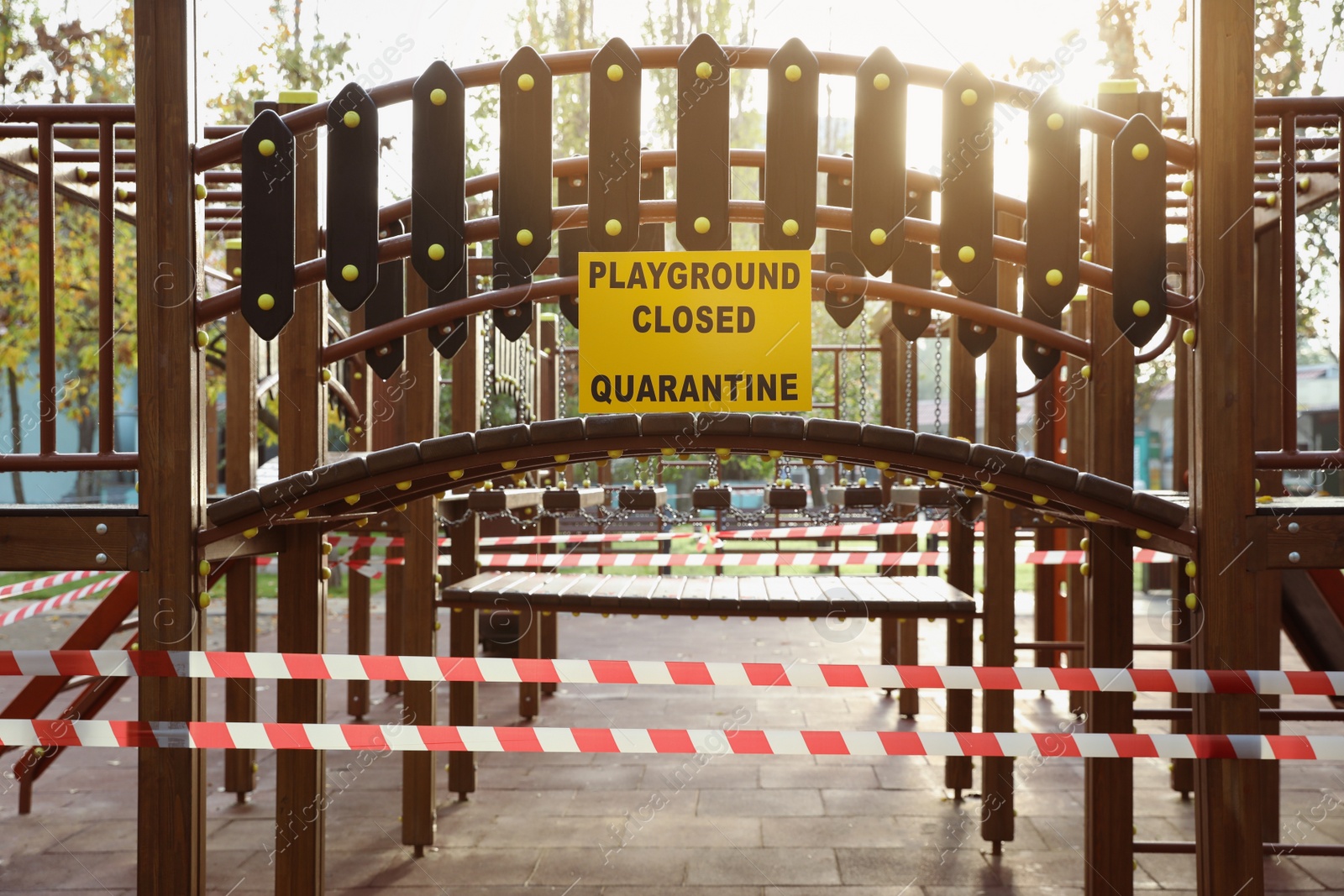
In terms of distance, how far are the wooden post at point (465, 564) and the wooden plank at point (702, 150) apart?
58.2 inches

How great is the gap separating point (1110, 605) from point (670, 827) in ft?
7.08

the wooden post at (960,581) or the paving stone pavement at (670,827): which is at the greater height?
the wooden post at (960,581)

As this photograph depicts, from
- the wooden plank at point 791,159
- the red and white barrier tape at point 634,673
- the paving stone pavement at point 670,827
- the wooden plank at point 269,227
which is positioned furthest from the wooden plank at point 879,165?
the paving stone pavement at point 670,827

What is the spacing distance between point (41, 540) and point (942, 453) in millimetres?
2365

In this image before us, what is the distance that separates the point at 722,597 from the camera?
140 inches

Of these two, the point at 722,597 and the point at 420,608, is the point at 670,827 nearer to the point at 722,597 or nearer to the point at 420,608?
the point at 722,597

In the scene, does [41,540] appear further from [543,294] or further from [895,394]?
[895,394]

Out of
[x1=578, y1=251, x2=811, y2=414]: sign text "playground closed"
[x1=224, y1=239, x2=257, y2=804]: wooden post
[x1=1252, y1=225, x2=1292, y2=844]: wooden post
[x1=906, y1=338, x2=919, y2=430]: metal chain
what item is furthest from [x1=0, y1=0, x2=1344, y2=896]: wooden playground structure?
[x1=906, y1=338, x2=919, y2=430]: metal chain

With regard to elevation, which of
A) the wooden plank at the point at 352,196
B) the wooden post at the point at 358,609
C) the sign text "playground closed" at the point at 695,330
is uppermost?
the wooden plank at the point at 352,196

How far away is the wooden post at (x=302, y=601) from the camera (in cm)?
272

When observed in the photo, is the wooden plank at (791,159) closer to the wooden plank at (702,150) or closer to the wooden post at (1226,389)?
the wooden plank at (702,150)

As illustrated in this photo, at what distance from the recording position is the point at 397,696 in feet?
22.1

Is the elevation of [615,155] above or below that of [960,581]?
above

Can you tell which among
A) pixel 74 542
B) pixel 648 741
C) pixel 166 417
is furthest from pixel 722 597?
pixel 74 542
